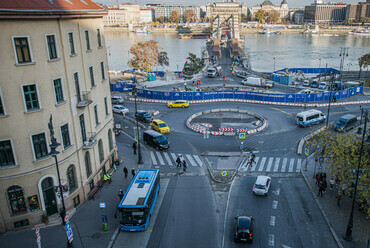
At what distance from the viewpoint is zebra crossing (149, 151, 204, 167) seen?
31688mm

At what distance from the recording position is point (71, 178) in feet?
76.3

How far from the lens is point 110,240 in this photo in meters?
20.1

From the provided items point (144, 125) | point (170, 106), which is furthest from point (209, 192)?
point (170, 106)

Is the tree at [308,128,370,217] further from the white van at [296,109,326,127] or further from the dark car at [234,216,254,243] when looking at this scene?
the white van at [296,109,326,127]

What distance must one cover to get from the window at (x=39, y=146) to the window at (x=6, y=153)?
1335mm

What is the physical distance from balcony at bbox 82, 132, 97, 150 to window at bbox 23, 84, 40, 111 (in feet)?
17.2

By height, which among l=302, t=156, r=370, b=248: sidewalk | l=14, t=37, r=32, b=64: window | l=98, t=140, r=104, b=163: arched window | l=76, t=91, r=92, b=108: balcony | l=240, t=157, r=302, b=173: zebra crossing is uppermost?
l=14, t=37, r=32, b=64: window

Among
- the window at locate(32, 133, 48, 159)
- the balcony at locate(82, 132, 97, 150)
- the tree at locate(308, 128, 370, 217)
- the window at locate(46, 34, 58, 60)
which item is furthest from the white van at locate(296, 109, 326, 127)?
the window at locate(32, 133, 48, 159)

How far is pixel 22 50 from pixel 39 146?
605 centimetres

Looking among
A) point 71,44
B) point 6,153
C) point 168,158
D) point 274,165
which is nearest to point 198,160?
point 168,158

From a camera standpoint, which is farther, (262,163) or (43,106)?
(262,163)

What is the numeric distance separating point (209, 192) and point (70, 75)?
14214 millimetres

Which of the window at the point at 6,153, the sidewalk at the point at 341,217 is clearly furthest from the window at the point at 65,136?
the sidewalk at the point at 341,217

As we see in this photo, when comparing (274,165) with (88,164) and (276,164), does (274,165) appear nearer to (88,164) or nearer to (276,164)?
(276,164)
